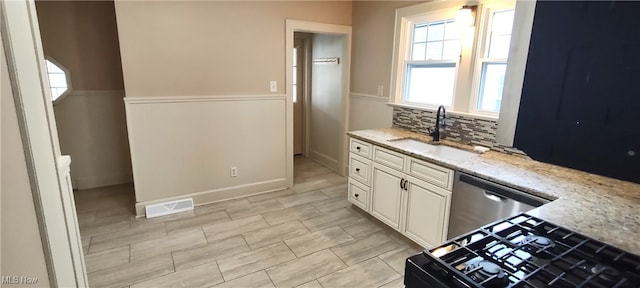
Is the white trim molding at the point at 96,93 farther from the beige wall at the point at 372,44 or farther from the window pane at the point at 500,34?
the window pane at the point at 500,34

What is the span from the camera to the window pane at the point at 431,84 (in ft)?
9.80

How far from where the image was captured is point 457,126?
9.19ft

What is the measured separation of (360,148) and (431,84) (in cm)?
98

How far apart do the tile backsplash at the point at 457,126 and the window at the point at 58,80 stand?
3655mm

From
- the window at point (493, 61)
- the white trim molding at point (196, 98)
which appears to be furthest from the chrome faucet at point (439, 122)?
the white trim molding at point (196, 98)

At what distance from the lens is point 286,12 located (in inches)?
137

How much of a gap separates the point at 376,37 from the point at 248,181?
224cm

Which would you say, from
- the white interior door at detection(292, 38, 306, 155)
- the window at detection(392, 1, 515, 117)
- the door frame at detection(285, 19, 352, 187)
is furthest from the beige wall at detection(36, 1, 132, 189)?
the window at detection(392, 1, 515, 117)

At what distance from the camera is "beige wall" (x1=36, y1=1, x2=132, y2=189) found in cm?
338

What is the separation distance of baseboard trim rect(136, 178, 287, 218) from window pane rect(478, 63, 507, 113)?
7.75 feet

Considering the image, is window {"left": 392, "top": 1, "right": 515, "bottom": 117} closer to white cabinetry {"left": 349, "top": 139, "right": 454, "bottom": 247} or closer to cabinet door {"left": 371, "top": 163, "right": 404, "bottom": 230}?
white cabinetry {"left": 349, "top": 139, "right": 454, "bottom": 247}

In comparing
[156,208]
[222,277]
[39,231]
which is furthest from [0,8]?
[156,208]

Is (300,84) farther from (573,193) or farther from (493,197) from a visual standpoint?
(573,193)

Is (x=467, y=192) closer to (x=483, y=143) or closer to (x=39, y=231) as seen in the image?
(x=483, y=143)
